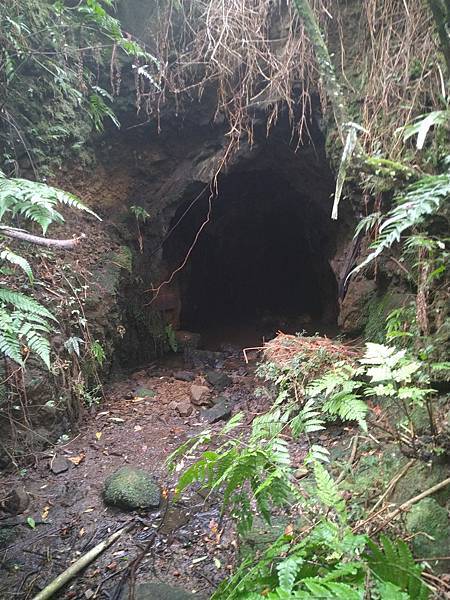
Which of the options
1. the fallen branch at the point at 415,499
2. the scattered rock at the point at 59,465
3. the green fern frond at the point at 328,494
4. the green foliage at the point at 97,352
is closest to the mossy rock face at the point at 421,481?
the fallen branch at the point at 415,499

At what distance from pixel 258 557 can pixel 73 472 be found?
5.75 ft

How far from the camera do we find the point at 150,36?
451 centimetres

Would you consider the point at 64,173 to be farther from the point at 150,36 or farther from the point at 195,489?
the point at 195,489

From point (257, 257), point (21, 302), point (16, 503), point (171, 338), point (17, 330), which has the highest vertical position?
point (257, 257)

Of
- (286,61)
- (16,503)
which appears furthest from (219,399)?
(286,61)

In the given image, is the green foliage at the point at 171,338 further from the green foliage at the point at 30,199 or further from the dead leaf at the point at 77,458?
the green foliage at the point at 30,199

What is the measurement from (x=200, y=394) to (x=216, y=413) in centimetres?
36

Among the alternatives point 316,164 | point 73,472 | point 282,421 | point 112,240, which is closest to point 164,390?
point 73,472

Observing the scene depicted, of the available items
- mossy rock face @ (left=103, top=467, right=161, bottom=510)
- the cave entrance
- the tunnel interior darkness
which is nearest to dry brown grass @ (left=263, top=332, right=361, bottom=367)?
mossy rock face @ (left=103, top=467, right=161, bottom=510)

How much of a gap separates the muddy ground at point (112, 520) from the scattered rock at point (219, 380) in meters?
0.54

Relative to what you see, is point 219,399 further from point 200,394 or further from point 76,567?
point 76,567

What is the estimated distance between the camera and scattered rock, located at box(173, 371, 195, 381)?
4.68 m

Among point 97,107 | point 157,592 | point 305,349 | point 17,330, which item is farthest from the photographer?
point 97,107

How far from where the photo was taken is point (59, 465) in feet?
10.1
